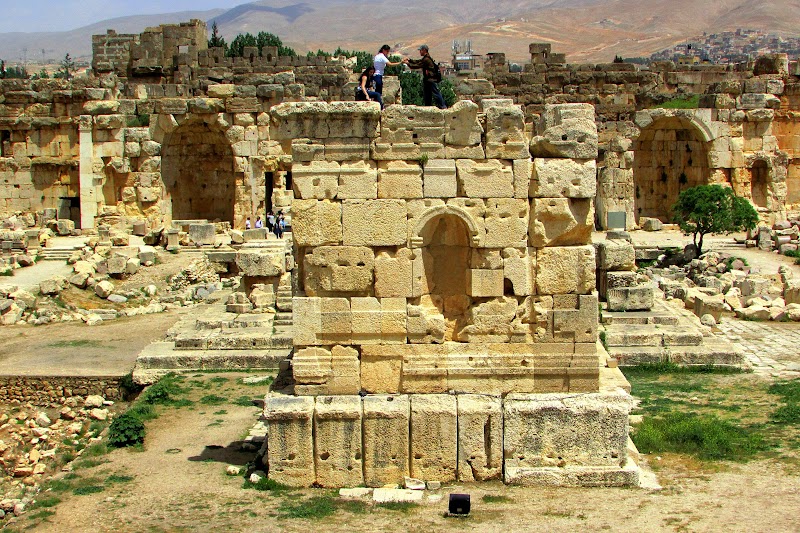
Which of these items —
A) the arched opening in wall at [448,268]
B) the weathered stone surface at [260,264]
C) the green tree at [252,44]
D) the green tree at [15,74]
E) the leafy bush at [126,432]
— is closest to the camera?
the arched opening in wall at [448,268]

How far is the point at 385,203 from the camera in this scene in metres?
10.4

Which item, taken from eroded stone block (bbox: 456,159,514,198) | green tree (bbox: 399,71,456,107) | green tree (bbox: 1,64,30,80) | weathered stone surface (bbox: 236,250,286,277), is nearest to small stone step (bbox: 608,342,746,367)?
eroded stone block (bbox: 456,159,514,198)

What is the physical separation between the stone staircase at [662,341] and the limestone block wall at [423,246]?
5281 mm

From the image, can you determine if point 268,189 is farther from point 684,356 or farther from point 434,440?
point 434,440

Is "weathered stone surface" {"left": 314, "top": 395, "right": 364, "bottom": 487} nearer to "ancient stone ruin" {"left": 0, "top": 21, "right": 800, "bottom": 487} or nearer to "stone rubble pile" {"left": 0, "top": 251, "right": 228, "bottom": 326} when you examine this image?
"ancient stone ruin" {"left": 0, "top": 21, "right": 800, "bottom": 487}

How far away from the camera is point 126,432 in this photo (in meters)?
12.3

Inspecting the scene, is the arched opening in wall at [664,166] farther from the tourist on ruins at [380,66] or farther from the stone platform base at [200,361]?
the tourist on ruins at [380,66]

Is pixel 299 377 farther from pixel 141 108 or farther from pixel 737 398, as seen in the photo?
pixel 141 108

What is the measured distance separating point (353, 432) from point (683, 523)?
124 inches

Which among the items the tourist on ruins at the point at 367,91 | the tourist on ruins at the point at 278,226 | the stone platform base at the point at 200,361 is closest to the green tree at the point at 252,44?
the tourist on ruins at the point at 278,226

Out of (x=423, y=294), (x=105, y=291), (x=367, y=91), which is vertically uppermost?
(x=367, y=91)

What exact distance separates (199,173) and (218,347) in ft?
51.8

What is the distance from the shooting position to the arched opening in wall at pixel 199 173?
30750mm

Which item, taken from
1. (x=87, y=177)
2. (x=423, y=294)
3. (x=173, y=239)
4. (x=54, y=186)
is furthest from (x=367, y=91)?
(x=54, y=186)
